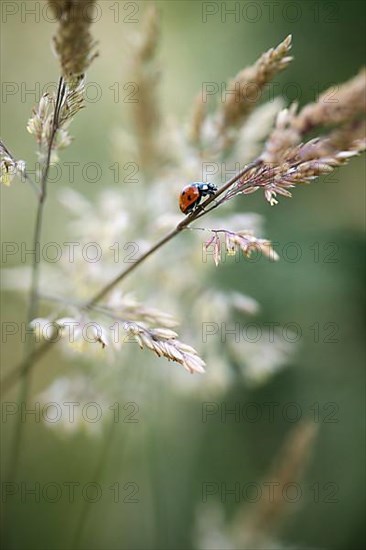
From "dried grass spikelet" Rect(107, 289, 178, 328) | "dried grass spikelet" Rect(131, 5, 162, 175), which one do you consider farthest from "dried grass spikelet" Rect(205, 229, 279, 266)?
"dried grass spikelet" Rect(131, 5, 162, 175)

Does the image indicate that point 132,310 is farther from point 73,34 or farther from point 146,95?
point 146,95

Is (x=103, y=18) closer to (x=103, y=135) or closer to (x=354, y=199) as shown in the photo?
(x=103, y=135)

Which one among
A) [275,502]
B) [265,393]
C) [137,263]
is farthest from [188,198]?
[265,393]

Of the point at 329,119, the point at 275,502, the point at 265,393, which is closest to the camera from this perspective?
the point at 329,119

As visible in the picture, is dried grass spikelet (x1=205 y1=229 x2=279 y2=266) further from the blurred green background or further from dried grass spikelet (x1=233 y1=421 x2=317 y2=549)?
the blurred green background

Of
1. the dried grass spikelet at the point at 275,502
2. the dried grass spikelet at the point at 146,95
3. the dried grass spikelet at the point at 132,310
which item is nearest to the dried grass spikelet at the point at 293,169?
the dried grass spikelet at the point at 132,310

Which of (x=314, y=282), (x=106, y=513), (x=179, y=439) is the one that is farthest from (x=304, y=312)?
(x=106, y=513)

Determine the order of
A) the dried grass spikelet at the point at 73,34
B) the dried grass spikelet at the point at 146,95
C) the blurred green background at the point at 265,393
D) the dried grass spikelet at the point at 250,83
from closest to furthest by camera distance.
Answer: the dried grass spikelet at the point at 73,34 → the dried grass spikelet at the point at 250,83 → the dried grass spikelet at the point at 146,95 → the blurred green background at the point at 265,393

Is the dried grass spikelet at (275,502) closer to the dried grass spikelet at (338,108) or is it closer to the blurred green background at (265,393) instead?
the blurred green background at (265,393)
